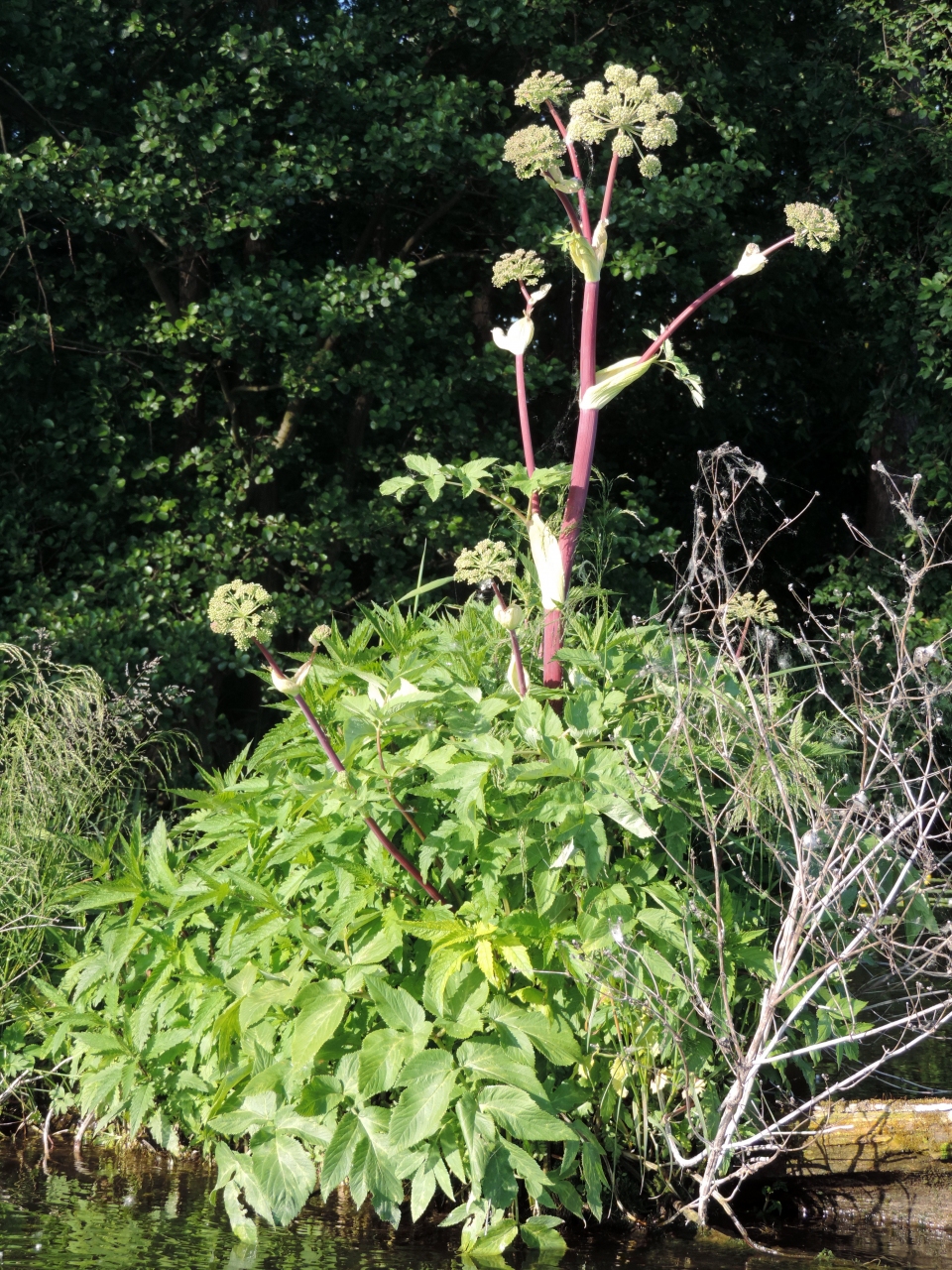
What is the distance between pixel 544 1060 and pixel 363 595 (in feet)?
17.7

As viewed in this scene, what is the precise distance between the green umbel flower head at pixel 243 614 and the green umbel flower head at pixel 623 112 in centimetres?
130

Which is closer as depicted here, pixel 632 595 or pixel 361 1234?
pixel 361 1234

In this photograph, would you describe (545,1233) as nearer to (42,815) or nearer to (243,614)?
(243,614)

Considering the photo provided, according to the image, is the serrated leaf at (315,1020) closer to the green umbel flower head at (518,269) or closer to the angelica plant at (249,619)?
the angelica plant at (249,619)

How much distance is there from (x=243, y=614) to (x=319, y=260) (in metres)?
6.45

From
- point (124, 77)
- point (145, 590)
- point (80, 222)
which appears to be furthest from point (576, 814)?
point (124, 77)

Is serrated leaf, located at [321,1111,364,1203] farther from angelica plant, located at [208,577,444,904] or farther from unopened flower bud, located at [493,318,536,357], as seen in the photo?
unopened flower bud, located at [493,318,536,357]

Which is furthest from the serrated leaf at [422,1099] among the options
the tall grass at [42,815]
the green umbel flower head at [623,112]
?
the green umbel flower head at [623,112]

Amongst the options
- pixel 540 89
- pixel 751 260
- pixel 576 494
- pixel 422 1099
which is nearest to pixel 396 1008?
pixel 422 1099

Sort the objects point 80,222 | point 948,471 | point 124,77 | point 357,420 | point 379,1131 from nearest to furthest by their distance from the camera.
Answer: point 379,1131, point 80,222, point 124,77, point 357,420, point 948,471

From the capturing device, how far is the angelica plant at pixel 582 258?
118 inches

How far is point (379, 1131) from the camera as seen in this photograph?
2840 millimetres

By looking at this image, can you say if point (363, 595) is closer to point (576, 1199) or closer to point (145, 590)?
point (145, 590)

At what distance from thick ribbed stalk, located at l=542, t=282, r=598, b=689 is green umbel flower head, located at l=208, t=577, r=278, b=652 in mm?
884
